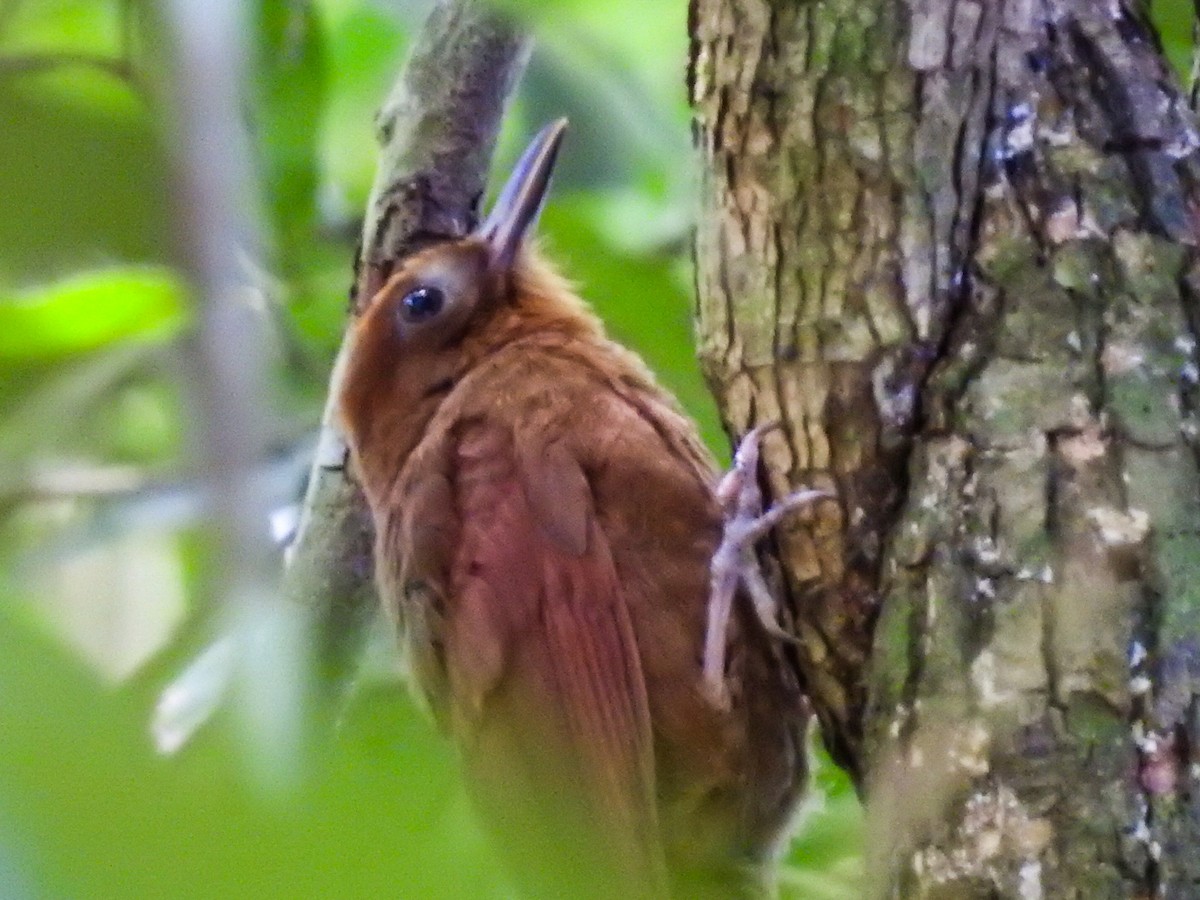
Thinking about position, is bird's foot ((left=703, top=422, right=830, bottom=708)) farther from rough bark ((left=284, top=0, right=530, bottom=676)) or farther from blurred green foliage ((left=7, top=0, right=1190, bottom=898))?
rough bark ((left=284, top=0, right=530, bottom=676))

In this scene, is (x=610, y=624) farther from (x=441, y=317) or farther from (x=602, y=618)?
(x=441, y=317)

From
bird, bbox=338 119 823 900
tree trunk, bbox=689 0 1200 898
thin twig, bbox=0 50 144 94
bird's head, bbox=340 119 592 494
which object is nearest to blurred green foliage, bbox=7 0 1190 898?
thin twig, bbox=0 50 144 94

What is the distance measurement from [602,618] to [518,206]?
101 centimetres

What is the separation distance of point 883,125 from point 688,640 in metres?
0.95

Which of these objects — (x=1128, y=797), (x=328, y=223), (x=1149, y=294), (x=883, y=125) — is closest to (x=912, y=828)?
(x=1128, y=797)

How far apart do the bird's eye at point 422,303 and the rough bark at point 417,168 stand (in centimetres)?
13

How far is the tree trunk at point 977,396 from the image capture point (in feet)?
6.35

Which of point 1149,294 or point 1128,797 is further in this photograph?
point 1149,294

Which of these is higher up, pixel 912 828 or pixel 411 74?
pixel 411 74

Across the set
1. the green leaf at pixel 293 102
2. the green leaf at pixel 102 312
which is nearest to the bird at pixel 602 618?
the green leaf at pixel 293 102

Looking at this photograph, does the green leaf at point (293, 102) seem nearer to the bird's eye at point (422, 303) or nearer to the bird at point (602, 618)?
the bird's eye at point (422, 303)

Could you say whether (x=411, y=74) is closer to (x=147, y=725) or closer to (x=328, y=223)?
(x=328, y=223)

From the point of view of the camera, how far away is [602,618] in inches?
A: 105

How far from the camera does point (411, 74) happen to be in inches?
127
